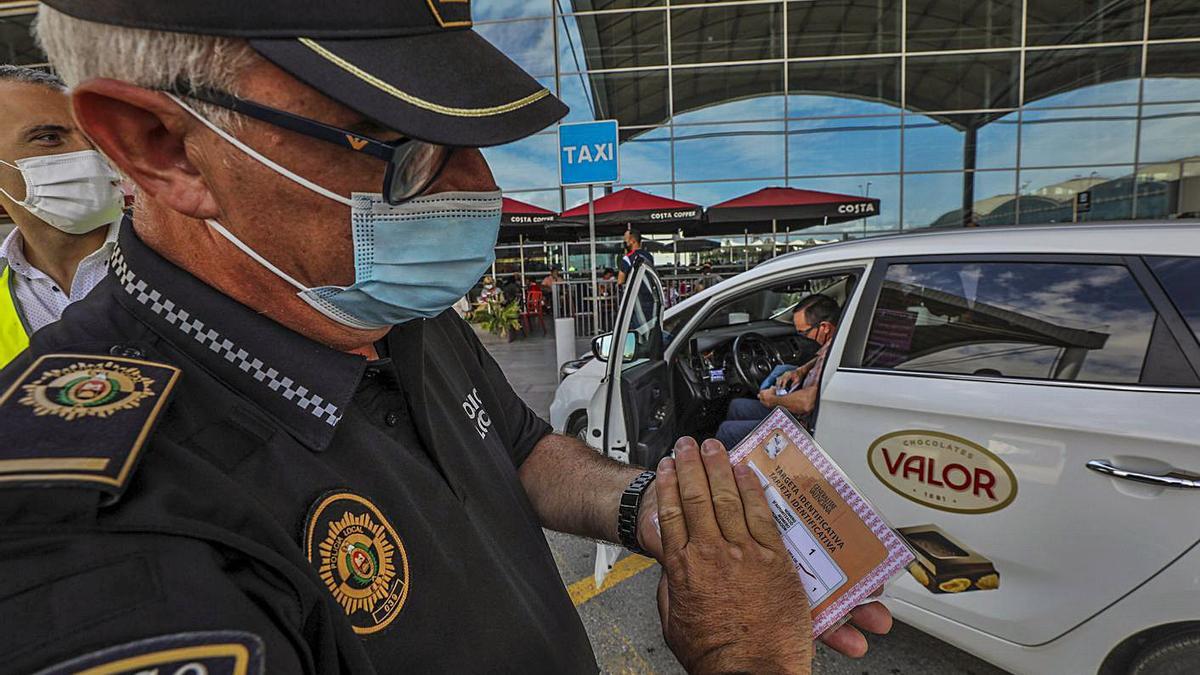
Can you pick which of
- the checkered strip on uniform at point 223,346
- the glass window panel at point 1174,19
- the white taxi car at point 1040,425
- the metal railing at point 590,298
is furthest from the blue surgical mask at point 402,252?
the glass window panel at point 1174,19

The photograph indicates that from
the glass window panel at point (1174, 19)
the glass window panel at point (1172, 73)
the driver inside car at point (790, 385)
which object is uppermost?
the glass window panel at point (1174, 19)

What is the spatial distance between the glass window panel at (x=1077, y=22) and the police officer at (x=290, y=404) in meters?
15.9

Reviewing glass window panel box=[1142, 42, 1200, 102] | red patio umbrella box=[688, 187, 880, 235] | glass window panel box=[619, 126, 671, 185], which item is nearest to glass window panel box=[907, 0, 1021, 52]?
glass window panel box=[1142, 42, 1200, 102]

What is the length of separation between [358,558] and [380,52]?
62 cm

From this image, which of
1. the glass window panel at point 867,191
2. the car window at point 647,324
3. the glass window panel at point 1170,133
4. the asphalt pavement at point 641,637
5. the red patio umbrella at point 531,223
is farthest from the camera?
the glass window panel at point 867,191

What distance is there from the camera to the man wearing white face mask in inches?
65.9

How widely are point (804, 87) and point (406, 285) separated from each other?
14091 millimetres

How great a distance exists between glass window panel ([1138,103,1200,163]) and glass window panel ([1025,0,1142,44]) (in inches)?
67.9

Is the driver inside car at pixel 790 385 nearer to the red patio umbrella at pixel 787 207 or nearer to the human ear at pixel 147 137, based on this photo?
the human ear at pixel 147 137

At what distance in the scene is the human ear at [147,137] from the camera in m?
0.70

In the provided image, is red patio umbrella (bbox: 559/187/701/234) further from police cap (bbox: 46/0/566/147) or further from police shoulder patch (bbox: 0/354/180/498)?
police shoulder patch (bbox: 0/354/180/498)

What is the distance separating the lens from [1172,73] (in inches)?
483

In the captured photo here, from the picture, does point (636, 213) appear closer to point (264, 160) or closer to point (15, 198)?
point (15, 198)

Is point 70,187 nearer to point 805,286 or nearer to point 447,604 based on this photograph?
point 447,604
